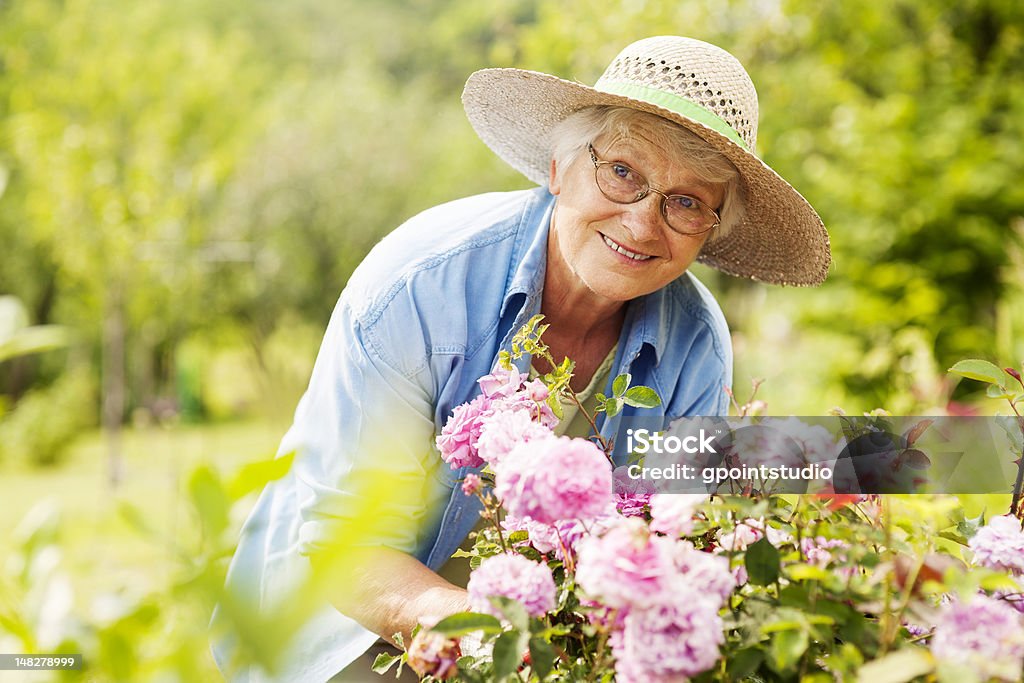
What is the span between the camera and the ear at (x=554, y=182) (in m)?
1.81

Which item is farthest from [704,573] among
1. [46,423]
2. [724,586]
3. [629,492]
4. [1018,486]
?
[46,423]

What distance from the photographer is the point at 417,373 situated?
164cm

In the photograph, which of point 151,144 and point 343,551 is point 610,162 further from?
point 151,144

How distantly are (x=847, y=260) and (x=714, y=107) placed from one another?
5131 millimetres

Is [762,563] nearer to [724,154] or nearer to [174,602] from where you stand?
[174,602]

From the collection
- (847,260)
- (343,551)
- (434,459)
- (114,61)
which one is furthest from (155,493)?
(343,551)

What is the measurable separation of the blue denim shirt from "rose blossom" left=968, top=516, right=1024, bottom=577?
2.14 ft

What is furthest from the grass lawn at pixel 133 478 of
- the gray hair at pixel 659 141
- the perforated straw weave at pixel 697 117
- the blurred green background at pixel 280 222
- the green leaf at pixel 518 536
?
the green leaf at pixel 518 536

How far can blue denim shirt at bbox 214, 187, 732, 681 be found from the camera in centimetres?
162

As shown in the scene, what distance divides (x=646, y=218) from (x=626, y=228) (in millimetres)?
40

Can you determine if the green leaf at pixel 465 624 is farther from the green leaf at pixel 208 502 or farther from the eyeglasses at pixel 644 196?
the eyeglasses at pixel 644 196

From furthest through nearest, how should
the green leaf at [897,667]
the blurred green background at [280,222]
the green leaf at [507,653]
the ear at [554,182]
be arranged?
the blurred green background at [280,222], the ear at [554,182], the green leaf at [507,653], the green leaf at [897,667]

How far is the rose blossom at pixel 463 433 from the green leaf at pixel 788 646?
50 cm

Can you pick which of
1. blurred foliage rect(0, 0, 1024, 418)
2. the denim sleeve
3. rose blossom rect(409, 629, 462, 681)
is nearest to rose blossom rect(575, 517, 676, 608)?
rose blossom rect(409, 629, 462, 681)
